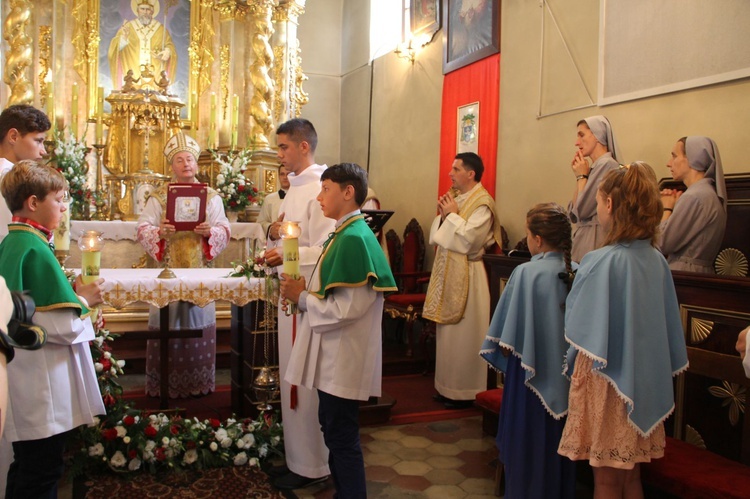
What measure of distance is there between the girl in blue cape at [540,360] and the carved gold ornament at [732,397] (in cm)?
81

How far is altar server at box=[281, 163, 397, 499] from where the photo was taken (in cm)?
281

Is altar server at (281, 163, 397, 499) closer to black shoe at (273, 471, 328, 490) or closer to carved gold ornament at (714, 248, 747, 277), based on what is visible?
black shoe at (273, 471, 328, 490)

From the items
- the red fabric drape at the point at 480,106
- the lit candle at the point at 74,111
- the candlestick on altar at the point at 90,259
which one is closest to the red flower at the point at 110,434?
the candlestick on altar at the point at 90,259

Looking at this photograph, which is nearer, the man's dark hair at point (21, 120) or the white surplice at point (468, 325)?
the man's dark hair at point (21, 120)

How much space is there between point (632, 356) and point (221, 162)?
633cm

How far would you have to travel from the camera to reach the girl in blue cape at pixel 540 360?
291 cm

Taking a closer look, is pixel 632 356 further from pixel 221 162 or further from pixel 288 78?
pixel 288 78

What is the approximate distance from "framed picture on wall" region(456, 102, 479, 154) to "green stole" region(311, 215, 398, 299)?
423 centimetres

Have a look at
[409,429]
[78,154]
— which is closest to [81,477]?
[409,429]

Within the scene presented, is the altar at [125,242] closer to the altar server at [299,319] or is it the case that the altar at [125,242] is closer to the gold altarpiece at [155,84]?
the gold altarpiece at [155,84]

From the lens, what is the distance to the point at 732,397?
3.09m

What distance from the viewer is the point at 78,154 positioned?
24.5 ft

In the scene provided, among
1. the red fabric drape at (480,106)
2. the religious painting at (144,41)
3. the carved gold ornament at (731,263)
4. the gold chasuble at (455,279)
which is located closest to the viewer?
the carved gold ornament at (731,263)

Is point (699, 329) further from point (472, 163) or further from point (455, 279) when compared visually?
point (472, 163)
